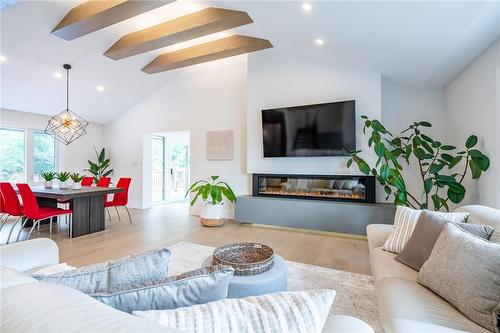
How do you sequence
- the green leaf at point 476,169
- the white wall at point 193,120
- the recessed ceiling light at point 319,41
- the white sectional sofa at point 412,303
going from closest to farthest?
the white sectional sofa at point 412,303 < the green leaf at point 476,169 < the recessed ceiling light at point 319,41 < the white wall at point 193,120

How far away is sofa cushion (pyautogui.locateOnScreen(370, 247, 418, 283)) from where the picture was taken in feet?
5.44

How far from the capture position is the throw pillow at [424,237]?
5.29 feet

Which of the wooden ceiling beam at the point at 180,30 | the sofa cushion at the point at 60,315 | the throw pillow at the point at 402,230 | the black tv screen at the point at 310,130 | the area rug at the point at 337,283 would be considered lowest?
the area rug at the point at 337,283

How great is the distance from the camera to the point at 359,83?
4.07m

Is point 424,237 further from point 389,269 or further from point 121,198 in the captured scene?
point 121,198

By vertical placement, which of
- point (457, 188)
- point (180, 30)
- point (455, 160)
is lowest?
point (457, 188)

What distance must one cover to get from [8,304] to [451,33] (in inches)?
144

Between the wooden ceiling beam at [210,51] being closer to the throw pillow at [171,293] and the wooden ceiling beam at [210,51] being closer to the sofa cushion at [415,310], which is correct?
the sofa cushion at [415,310]

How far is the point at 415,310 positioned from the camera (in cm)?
123

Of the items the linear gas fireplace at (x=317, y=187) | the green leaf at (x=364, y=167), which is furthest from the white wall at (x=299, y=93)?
the green leaf at (x=364, y=167)

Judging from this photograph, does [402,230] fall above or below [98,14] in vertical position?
below

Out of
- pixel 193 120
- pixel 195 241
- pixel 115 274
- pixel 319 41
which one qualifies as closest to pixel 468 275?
pixel 115 274

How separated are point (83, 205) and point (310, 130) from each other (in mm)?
4055

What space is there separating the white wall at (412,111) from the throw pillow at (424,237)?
261 cm
